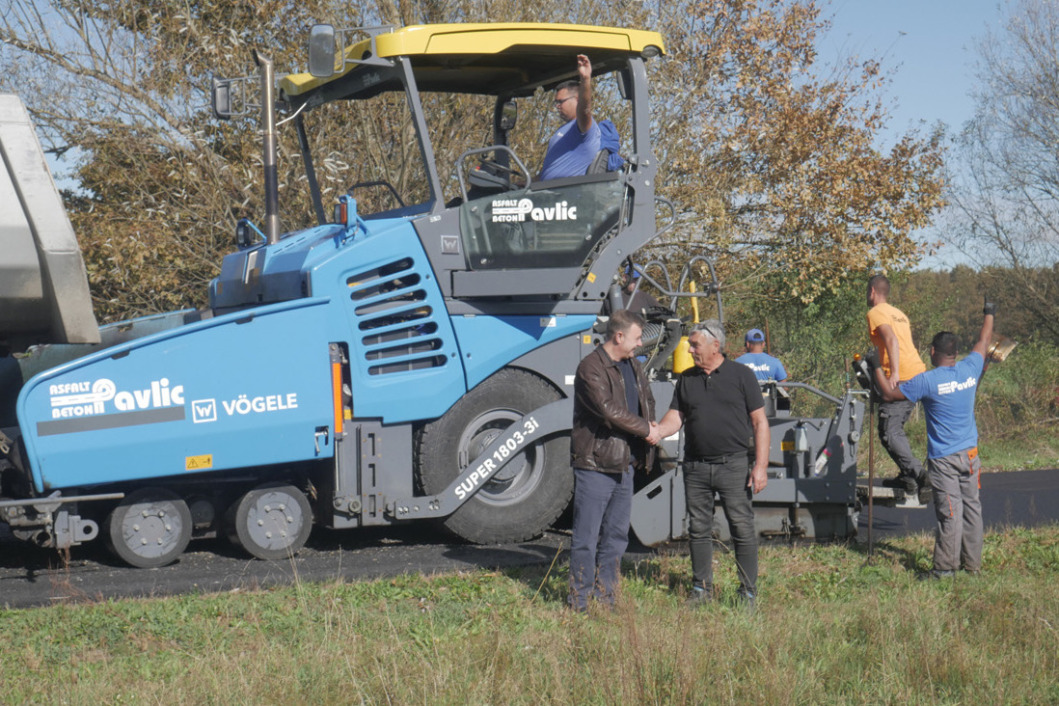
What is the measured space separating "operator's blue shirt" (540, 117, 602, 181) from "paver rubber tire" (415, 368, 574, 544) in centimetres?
137

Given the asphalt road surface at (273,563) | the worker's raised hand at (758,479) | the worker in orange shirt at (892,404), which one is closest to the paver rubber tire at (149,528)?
the asphalt road surface at (273,563)

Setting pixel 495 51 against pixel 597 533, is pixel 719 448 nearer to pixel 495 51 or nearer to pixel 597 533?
pixel 597 533

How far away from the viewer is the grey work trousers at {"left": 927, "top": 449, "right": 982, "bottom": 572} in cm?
718

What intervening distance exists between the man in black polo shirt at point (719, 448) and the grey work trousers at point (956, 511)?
1.40 m

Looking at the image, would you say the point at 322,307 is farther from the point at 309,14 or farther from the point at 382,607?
the point at 309,14

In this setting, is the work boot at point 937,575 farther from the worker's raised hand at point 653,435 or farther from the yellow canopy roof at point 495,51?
the yellow canopy roof at point 495,51

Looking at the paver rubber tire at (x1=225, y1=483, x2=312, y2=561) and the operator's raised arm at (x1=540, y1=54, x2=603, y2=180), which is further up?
the operator's raised arm at (x1=540, y1=54, x2=603, y2=180)

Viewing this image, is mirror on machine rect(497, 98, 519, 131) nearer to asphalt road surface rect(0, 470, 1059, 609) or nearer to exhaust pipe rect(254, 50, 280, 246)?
exhaust pipe rect(254, 50, 280, 246)

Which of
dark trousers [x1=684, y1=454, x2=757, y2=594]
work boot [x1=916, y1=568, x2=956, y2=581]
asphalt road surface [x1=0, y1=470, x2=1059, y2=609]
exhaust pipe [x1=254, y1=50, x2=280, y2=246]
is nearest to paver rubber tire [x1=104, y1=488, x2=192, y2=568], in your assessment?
asphalt road surface [x1=0, y1=470, x2=1059, y2=609]

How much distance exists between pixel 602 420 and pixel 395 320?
79.2 inches

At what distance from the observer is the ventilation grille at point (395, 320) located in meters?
7.54

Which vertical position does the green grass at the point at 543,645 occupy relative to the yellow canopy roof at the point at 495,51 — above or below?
below

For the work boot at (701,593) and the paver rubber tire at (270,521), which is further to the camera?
the paver rubber tire at (270,521)

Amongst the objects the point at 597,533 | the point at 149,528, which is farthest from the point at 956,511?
the point at 149,528
